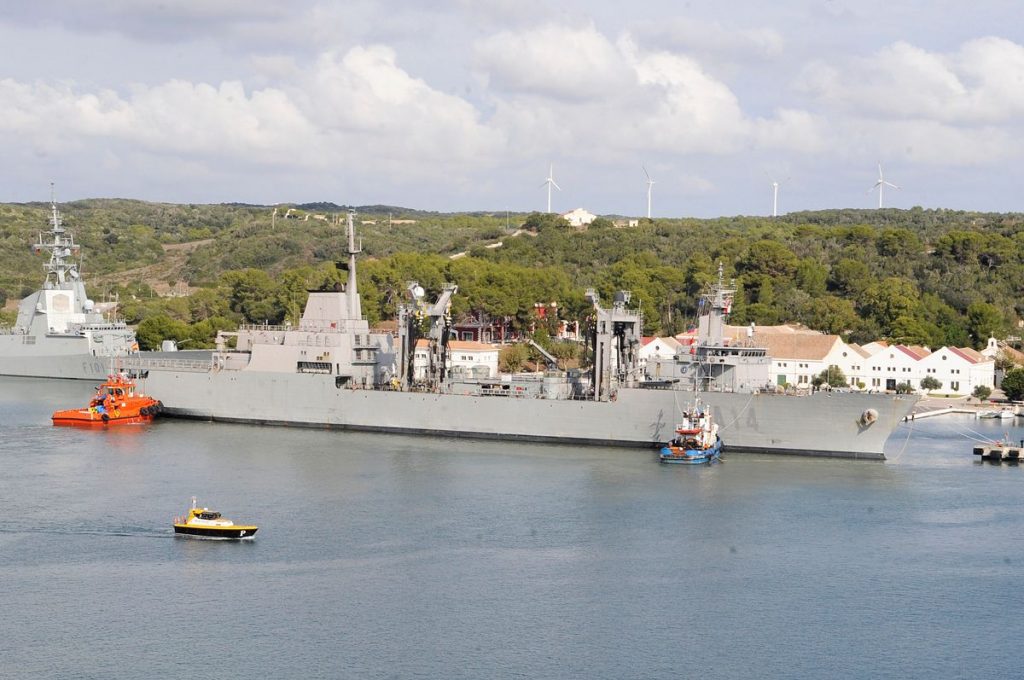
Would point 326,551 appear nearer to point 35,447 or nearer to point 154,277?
point 35,447

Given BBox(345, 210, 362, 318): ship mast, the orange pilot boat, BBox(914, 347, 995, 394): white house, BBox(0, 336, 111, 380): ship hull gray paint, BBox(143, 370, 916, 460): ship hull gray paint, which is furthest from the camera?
BBox(0, 336, 111, 380): ship hull gray paint

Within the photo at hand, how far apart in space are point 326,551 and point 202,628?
15.7ft

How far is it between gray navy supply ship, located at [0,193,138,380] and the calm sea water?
1037 inches

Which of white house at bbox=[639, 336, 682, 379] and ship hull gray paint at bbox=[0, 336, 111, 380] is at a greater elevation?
white house at bbox=[639, 336, 682, 379]

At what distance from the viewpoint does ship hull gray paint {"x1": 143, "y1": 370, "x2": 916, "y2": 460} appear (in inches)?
Result: 1417

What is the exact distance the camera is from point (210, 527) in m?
26.2

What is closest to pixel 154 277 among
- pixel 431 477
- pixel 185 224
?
pixel 185 224

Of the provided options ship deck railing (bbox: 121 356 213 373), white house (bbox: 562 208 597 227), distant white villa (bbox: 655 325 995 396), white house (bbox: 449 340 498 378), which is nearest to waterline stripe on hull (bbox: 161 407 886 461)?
ship deck railing (bbox: 121 356 213 373)

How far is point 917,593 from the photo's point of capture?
2345 cm

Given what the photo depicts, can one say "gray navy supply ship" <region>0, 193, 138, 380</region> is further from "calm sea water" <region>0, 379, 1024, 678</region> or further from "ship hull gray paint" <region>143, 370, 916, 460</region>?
"calm sea water" <region>0, 379, 1024, 678</region>

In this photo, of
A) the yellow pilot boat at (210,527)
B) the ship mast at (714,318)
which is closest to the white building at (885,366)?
the ship mast at (714,318)

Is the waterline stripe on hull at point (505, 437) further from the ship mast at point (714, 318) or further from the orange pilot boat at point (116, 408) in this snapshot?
the ship mast at point (714, 318)

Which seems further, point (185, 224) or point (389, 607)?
point (185, 224)

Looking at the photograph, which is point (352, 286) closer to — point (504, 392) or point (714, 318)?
point (504, 392)
